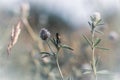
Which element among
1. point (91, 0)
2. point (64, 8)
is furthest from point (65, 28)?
point (91, 0)

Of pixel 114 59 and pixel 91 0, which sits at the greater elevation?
pixel 91 0

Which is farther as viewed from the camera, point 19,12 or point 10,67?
point 19,12

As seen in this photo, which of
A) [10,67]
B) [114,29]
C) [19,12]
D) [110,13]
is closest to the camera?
[10,67]

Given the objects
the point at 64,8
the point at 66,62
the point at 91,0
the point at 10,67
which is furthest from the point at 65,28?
the point at 10,67

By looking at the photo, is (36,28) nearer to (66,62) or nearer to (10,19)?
(10,19)

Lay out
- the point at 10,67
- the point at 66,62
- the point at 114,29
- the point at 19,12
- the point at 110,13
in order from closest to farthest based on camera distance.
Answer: the point at 10,67
the point at 66,62
the point at 19,12
the point at 114,29
the point at 110,13

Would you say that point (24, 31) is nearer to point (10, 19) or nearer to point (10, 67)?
point (10, 19)
